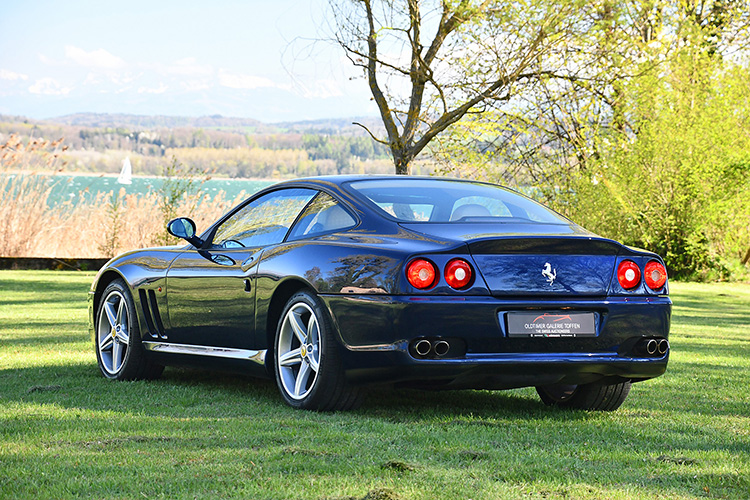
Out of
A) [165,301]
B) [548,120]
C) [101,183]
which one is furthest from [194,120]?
[165,301]

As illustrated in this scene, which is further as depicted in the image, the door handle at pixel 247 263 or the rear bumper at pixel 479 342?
the door handle at pixel 247 263

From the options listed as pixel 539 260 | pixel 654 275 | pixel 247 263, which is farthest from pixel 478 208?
pixel 247 263

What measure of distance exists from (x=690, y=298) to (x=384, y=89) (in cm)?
691

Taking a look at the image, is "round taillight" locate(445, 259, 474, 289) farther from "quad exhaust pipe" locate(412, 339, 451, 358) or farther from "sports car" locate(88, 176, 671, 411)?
"quad exhaust pipe" locate(412, 339, 451, 358)

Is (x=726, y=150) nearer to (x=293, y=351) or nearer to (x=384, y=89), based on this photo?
(x=384, y=89)

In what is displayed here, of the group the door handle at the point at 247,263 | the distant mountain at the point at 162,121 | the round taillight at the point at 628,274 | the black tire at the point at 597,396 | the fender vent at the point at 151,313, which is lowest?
the black tire at the point at 597,396

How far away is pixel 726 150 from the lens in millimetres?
22609

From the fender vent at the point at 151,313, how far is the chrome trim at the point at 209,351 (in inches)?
3.3

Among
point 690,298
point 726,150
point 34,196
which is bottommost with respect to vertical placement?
point 690,298

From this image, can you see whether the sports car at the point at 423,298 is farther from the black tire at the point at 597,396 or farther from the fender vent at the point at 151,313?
the fender vent at the point at 151,313

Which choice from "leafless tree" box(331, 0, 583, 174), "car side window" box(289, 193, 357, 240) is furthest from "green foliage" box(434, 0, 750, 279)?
"car side window" box(289, 193, 357, 240)

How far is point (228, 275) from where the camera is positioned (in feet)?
20.7

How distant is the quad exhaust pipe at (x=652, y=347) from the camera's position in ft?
Answer: 17.9

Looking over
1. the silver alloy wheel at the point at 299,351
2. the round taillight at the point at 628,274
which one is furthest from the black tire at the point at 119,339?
the round taillight at the point at 628,274
